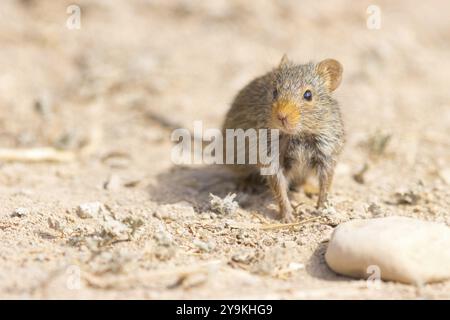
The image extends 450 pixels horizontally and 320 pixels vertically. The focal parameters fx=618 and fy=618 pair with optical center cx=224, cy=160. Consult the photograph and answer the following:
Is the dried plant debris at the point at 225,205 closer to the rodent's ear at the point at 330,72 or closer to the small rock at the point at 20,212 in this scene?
the rodent's ear at the point at 330,72

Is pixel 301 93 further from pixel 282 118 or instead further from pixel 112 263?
pixel 112 263

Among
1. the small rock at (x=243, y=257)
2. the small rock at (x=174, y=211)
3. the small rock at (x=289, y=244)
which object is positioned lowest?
the small rock at (x=243, y=257)

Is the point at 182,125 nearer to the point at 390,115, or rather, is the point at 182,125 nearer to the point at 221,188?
the point at 221,188

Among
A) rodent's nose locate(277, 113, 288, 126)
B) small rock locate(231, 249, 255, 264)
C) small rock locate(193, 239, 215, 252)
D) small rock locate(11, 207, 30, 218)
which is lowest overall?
small rock locate(231, 249, 255, 264)

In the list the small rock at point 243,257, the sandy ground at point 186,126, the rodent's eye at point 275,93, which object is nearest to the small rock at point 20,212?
the sandy ground at point 186,126

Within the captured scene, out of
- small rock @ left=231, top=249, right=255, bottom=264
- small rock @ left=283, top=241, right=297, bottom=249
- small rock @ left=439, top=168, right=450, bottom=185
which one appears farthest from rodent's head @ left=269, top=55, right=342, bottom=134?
small rock @ left=439, top=168, right=450, bottom=185

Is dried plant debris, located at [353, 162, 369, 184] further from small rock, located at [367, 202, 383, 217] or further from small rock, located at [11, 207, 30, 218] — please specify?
small rock, located at [11, 207, 30, 218]

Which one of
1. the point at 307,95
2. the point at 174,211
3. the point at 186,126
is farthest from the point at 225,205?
the point at 186,126
